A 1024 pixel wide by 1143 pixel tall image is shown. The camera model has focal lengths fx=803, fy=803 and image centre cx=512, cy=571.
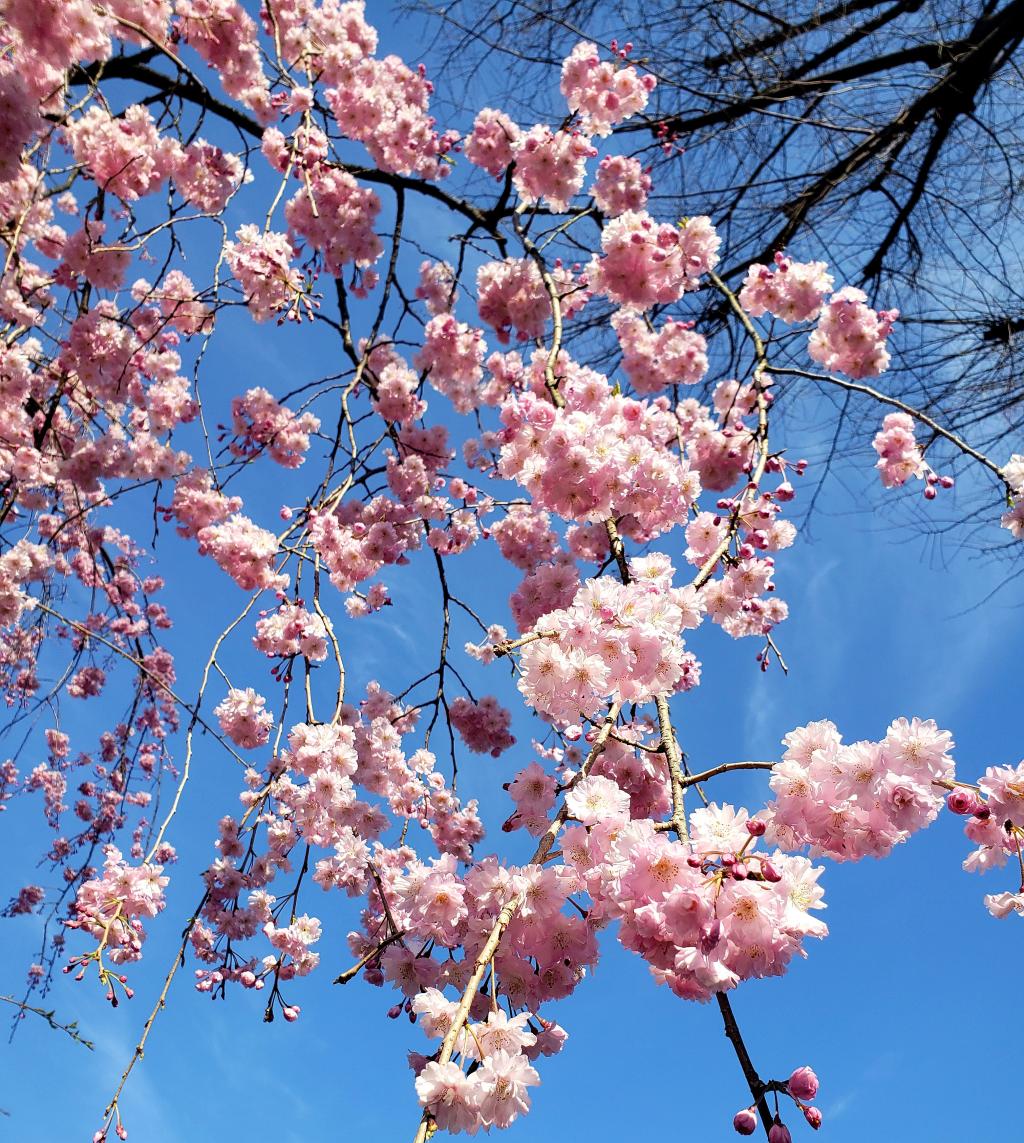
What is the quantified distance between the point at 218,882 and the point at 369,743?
1.02m

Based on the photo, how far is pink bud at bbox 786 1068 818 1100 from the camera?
1.17 meters

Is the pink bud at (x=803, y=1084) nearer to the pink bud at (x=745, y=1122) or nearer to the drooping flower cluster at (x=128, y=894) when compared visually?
the pink bud at (x=745, y=1122)

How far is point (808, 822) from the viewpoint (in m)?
1.54

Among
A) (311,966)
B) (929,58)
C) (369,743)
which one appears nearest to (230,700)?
(369,743)

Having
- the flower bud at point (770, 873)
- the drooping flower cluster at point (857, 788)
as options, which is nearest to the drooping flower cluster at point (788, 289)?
the drooping flower cluster at point (857, 788)

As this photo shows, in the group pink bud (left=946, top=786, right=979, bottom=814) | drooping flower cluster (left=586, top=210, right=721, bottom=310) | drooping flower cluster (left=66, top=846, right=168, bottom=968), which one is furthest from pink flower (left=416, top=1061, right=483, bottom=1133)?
drooping flower cluster (left=586, top=210, right=721, bottom=310)

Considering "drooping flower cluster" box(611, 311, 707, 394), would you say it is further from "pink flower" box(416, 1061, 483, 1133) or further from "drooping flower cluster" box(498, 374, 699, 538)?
"pink flower" box(416, 1061, 483, 1133)

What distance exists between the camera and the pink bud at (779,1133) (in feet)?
3.71

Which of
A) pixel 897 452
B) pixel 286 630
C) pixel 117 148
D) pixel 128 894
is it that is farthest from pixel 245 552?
pixel 897 452

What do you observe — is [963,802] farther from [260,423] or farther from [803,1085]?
[260,423]

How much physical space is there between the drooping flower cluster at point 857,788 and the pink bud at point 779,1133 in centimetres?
45

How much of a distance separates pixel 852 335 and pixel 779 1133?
10.5 feet

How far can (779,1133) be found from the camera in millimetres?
1138

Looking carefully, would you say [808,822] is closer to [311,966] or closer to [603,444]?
[603,444]
